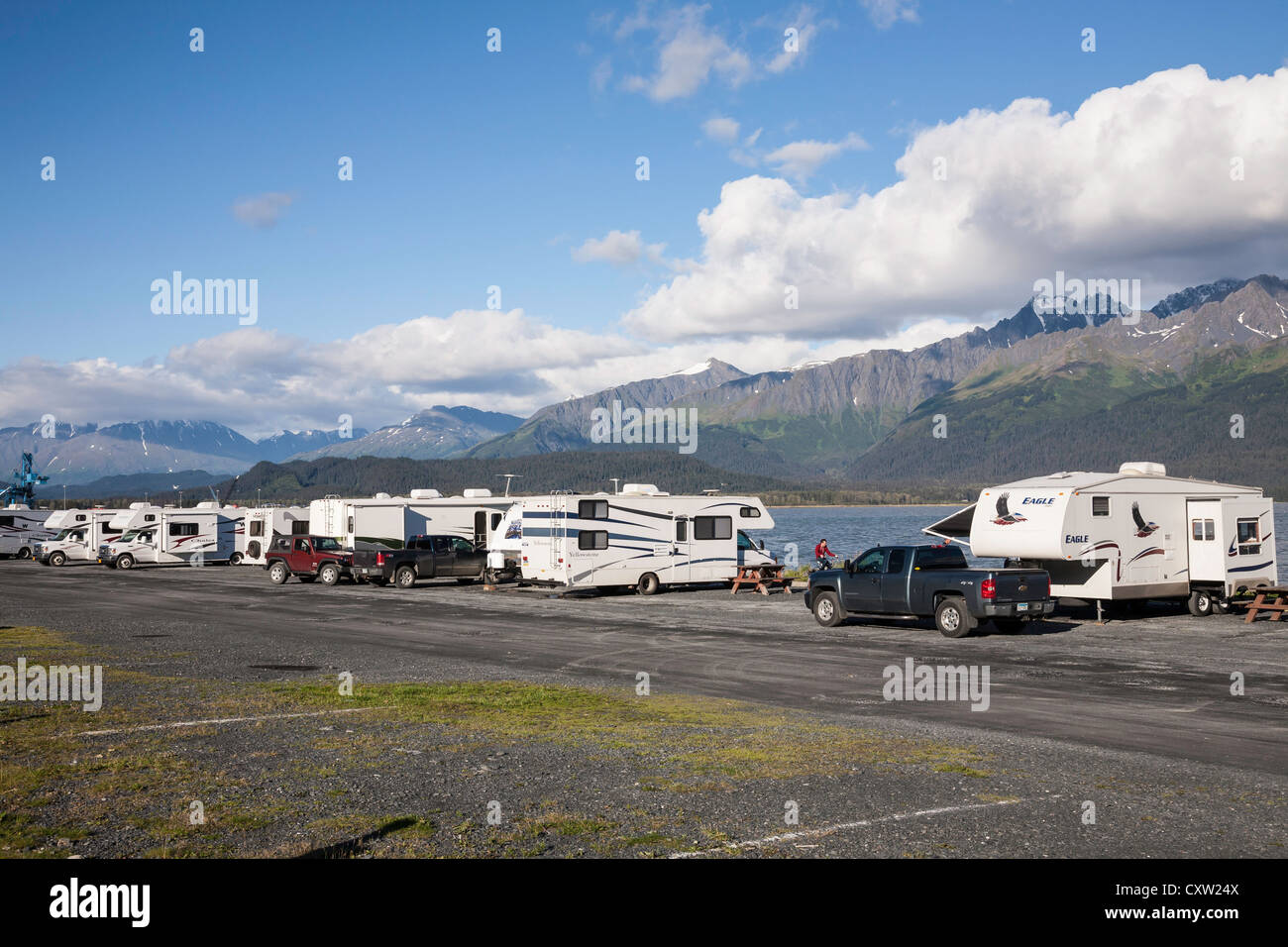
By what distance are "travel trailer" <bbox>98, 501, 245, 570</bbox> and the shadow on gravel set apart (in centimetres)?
5031

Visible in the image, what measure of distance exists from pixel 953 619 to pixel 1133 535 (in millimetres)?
6072

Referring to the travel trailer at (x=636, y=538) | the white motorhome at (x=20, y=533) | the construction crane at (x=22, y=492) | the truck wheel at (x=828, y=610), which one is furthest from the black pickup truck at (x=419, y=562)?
the construction crane at (x=22, y=492)

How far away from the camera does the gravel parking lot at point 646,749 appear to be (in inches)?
295

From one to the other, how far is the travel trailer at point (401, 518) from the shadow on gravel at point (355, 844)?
34.5m

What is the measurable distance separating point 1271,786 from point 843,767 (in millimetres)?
3737

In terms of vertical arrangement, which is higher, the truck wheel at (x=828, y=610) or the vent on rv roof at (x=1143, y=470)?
the vent on rv roof at (x=1143, y=470)

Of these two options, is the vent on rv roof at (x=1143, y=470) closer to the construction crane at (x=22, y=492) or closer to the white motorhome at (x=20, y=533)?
Result: the white motorhome at (x=20, y=533)

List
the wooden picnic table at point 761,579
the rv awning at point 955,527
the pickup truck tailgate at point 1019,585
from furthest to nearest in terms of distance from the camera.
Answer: the wooden picnic table at point 761,579 < the rv awning at point 955,527 < the pickup truck tailgate at point 1019,585

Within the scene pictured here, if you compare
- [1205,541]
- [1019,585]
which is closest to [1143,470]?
[1205,541]

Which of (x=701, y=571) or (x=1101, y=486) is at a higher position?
(x=1101, y=486)
